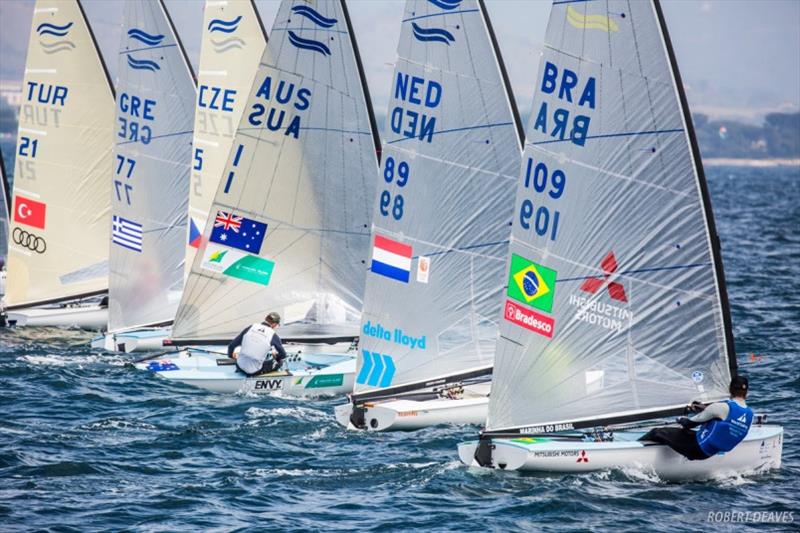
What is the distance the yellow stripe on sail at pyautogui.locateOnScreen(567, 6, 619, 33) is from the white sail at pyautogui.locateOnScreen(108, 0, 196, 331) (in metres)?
13.1

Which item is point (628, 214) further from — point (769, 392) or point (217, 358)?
point (217, 358)

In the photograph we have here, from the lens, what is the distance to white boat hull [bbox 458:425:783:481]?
54.3ft

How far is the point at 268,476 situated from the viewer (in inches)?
671

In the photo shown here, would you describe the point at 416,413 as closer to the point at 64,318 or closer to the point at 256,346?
the point at 256,346

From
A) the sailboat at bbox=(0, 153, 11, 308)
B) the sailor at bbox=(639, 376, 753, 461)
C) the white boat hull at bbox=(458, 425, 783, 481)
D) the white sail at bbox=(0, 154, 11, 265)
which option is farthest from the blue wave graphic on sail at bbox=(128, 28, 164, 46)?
the sailor at bbox=(639, 376, 753, 461)

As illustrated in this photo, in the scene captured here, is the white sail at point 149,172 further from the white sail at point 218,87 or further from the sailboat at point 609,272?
the sailboat at point 609,272

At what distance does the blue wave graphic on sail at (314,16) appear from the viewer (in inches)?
906

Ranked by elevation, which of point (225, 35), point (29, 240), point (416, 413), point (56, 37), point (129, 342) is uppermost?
point (56, 37)

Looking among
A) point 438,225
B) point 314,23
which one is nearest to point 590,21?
point 438,225

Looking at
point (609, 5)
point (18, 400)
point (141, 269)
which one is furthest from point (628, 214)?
point (141, 269)

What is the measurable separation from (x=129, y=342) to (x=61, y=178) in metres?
5.61

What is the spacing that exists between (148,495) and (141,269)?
1228 centimetres

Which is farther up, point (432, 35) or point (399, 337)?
point (432, 35)

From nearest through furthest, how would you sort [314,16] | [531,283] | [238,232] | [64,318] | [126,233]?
1. [531,283]
2. [314,16]
3. [238,232]
4. [126,233]
5. [64,318]
